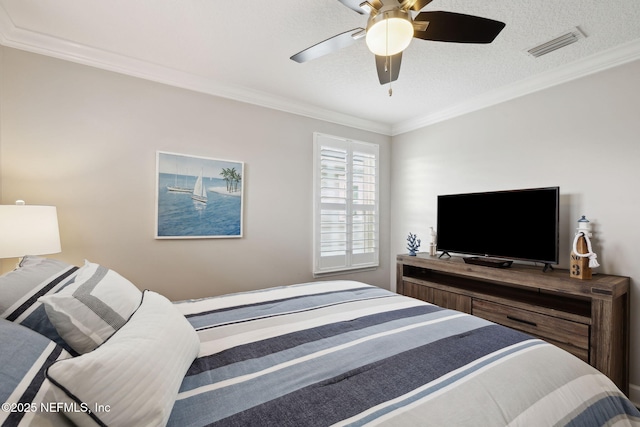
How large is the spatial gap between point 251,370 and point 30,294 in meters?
0.84

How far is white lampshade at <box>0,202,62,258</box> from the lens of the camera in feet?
5.35

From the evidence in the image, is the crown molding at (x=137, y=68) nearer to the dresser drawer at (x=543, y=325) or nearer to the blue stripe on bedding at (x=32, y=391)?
the blue stripe on bedding at (x=32, y=391)

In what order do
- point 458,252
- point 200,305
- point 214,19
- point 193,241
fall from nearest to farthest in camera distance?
point 200,305 < point 214,19 < point 193,241 < point 458,252

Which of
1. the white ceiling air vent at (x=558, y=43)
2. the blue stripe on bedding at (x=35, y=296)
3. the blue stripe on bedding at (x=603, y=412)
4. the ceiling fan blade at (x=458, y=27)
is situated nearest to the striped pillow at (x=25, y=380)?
the blue stripe on bedding at (x=35, y=296)

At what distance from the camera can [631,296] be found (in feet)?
7.01

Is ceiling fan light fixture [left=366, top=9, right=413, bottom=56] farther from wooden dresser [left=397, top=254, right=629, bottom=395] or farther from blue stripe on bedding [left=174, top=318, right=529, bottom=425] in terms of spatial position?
wooden dresser [left=397, top=254, right=629, bottom=395]

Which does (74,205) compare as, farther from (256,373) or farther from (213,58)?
(256,373)

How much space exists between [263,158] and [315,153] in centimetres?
66

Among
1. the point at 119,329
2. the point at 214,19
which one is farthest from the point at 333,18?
the point at 119,329

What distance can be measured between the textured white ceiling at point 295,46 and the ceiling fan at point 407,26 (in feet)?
1.18

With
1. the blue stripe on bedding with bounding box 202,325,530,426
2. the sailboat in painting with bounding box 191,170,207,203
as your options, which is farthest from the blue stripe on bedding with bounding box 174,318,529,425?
the sailboat in painting with bounding box 191,170,207,203

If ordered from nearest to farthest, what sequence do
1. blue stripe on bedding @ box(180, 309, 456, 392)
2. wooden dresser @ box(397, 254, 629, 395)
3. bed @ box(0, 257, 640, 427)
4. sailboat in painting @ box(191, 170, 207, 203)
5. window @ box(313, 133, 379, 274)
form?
bed @ box(0, 257, 640, 427)
blue stripe on bedding @ box(180, 309, 456, 392)
wooden dresser @ box(397, 254, 629, 395)
sailboat in painting @ box(191, 170, 207, 203)
window @ box(313, 133, 379, 274)

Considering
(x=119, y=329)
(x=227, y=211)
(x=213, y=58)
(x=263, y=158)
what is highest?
(x=213, y=58)

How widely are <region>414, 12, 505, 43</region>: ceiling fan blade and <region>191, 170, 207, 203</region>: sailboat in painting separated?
6.95 feet
